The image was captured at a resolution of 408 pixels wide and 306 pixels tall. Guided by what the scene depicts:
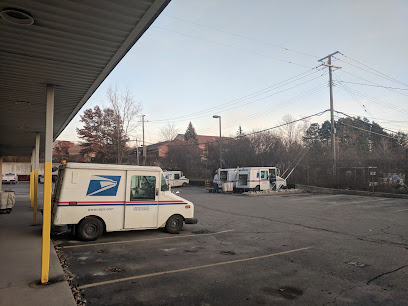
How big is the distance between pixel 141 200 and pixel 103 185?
47.6 inches

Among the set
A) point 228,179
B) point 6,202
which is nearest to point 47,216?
point 6,202

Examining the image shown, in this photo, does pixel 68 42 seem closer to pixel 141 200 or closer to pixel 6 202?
pixel 141 200

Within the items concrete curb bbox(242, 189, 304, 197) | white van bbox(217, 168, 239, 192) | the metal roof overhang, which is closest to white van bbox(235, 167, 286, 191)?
white van bbox(217, 168, 239, 192)

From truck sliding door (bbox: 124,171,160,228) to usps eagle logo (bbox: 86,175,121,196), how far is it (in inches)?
14.8

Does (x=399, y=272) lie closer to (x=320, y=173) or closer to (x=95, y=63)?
(x=95, y=63)

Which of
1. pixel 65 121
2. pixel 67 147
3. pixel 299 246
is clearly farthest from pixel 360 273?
pixel 67 147

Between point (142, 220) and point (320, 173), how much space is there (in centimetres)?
2334

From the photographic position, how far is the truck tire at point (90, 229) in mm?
8402

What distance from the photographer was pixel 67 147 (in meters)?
80.4

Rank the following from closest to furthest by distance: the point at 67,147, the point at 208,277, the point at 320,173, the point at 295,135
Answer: the point at 208,277 → the point at 320,173 → the point at 295,135 → the point at 67,147

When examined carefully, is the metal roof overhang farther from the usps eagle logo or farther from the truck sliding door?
the truck sliding door

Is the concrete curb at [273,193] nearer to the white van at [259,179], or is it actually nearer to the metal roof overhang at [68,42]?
the white van at [259,179]

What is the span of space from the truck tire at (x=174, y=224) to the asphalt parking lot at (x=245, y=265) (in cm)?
23

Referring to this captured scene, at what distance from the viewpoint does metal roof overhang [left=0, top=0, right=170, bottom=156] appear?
360cm
